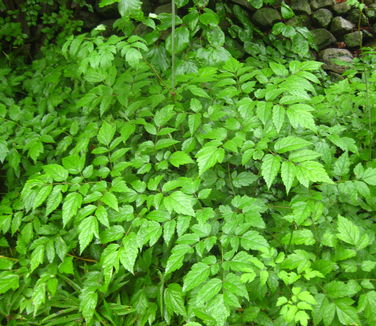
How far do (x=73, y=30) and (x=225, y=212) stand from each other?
Answer: 9.78 feet

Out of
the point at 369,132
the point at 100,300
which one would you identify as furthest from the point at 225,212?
the point at 369,132

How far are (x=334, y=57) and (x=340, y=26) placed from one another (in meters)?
0.46

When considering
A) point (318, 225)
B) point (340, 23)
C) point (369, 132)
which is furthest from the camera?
point (340, 23)

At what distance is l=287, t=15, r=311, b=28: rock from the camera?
4020mm

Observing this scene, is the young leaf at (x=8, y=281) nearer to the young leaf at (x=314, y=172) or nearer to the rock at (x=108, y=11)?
the young leaf at (x=314, y=172)

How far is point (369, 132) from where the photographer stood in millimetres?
2285

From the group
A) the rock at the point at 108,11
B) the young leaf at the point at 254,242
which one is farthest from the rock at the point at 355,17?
the young leaf at the point at 254,242

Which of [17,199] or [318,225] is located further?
[17,199]

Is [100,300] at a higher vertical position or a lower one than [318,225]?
lower

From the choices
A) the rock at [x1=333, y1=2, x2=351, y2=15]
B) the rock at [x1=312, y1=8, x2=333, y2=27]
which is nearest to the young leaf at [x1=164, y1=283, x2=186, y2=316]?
the rock at [x1=312, y1=8, x2=333, y2=27]

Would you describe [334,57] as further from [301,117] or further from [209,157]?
[209,157]

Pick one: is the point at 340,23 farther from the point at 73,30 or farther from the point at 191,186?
the point at 191,186

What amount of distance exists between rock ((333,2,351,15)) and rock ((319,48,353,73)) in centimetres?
53

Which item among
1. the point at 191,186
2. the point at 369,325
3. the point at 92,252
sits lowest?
the point at 92,252
